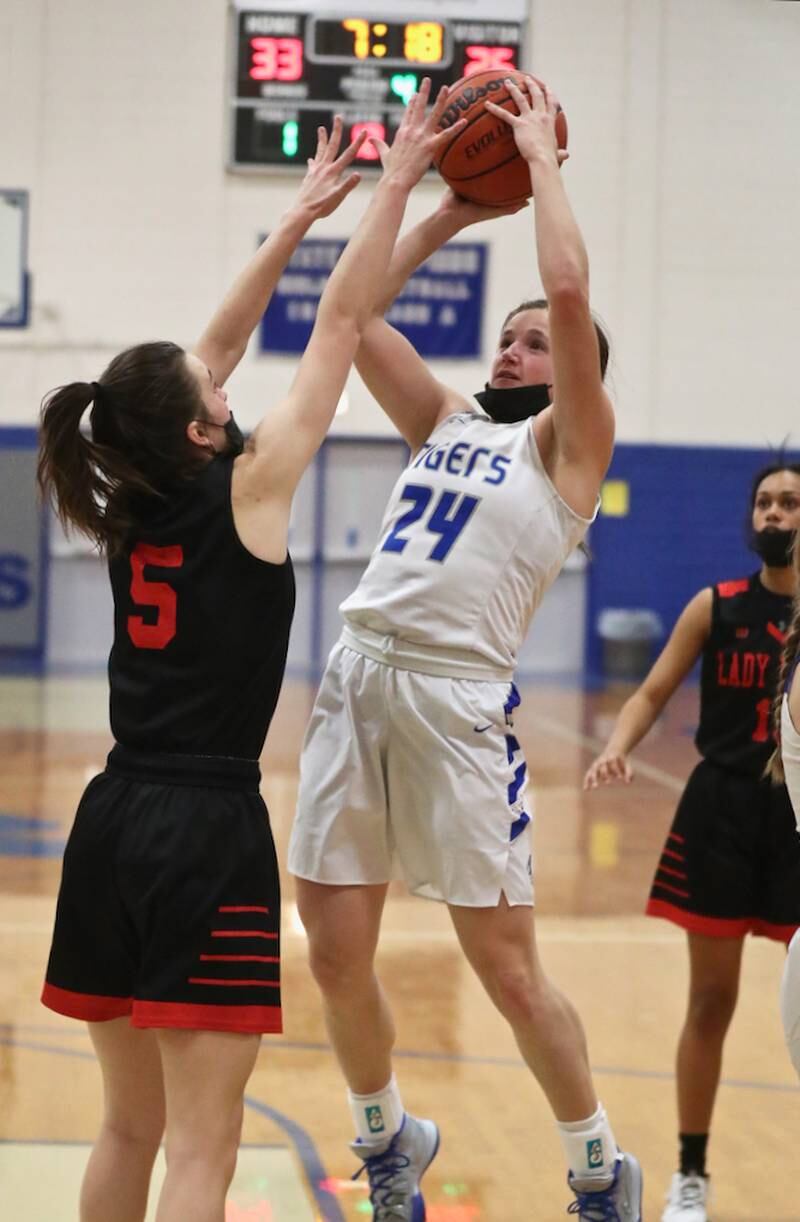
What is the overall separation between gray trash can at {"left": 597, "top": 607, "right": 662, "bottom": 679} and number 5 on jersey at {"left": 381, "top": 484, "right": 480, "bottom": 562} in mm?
12834

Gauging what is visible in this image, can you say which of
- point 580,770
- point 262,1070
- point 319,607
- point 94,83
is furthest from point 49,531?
point 262,1070

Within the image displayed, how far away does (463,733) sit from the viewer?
313cm

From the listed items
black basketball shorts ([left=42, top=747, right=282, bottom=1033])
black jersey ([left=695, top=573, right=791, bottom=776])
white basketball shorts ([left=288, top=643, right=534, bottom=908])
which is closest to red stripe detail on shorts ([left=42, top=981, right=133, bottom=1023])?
black basketball shorts ([left=42, top=747, right=282, bottom=1033])

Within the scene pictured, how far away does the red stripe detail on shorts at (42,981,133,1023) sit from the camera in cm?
250

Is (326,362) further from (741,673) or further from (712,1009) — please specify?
(712,1009)

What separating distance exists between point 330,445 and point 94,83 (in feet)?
13.4

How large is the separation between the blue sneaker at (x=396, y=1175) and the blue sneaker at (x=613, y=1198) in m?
0.34

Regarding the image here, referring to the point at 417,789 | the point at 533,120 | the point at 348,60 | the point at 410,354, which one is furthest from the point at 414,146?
the point at 348,60

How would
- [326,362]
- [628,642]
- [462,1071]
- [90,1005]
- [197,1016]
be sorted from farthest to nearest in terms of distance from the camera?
[628,642] < [462,1071] < [326,362] < [90,1005] < [197,1016]

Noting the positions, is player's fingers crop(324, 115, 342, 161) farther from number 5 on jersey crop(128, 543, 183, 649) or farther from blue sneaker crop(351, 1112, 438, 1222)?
blue sneaker crop(351, 1112, 438, 1222)

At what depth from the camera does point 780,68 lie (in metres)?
15.5

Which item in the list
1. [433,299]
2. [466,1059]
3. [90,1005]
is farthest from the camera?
[433,299]

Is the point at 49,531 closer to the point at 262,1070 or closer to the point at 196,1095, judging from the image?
the point at 262,1070

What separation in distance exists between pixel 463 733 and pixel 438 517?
437 mm
